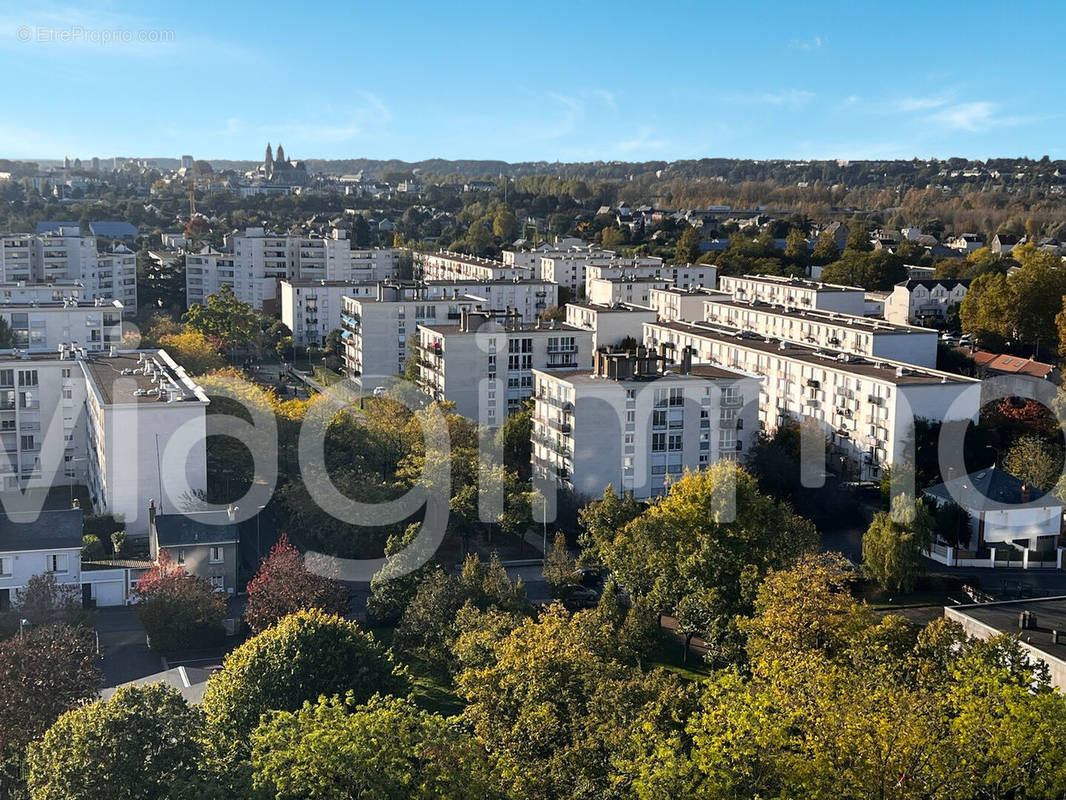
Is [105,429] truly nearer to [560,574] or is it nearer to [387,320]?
[560,574]

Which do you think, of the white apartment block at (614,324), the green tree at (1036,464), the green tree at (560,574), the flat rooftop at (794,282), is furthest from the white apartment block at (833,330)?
the green tree at (560,574)

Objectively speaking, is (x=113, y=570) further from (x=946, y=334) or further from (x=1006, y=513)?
(x=946, y=334)

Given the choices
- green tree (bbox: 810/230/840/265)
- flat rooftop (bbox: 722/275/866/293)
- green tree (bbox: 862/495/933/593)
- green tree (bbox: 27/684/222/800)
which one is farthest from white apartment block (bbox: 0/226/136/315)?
green tree (bbox: 27/684/222/800)

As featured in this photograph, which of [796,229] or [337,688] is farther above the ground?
[796,229]

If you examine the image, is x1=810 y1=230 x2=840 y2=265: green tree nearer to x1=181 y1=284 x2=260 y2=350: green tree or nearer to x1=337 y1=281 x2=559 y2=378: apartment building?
x1=337 y1=281 x2=559 y2=378: apartment building

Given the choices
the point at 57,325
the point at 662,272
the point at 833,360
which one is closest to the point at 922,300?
the point at 662,272

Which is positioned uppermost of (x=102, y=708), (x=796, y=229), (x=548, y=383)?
(x=796, y=229)

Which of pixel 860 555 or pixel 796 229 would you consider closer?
pixel 860 555

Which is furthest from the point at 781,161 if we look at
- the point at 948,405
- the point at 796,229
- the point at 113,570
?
the point at 113,570
